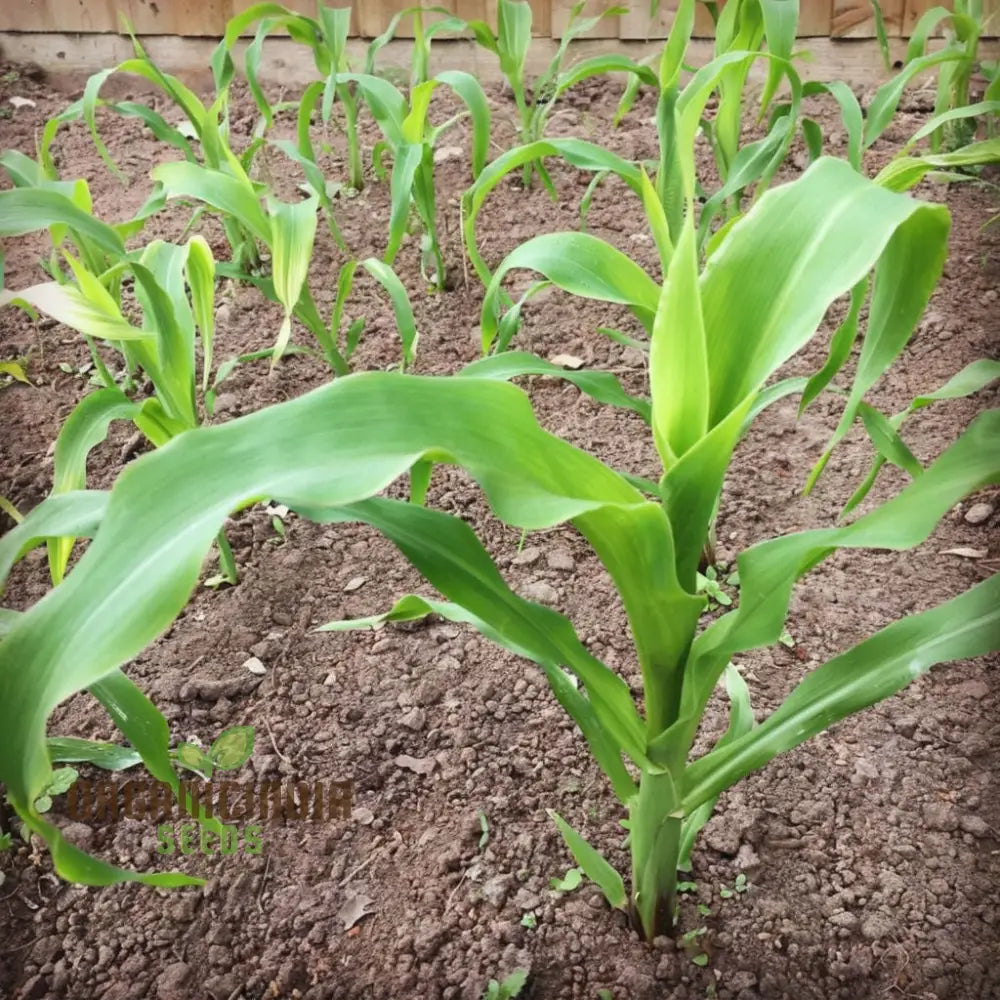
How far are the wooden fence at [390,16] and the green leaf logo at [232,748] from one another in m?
1.86

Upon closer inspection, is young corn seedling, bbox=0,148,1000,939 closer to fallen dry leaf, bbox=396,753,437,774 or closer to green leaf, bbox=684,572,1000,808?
green leaf, bbox=684,572,1000,808

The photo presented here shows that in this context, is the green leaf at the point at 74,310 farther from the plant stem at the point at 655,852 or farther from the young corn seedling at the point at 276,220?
the plant stem at the point at 655,852

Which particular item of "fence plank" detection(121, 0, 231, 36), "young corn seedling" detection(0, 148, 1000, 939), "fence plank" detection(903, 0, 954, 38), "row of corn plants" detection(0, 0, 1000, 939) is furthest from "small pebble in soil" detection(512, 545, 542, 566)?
"fence plank" detection(121, 0, 231, 36)

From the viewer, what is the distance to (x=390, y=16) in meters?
2.35

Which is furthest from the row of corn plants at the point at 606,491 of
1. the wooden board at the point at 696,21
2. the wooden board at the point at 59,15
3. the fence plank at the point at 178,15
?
the wooden board at the point at 59,15

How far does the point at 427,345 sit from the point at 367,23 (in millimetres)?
1177

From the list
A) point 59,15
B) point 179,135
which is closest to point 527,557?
point 179,135

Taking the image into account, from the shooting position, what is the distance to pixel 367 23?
2.36 meters

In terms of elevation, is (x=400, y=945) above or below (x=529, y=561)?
below

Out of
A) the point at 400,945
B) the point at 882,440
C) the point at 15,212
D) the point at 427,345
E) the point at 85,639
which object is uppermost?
the point at 15,212

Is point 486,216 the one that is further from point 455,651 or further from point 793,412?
point 455,651

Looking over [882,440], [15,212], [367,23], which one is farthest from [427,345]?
[367,23]

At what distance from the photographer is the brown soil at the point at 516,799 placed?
34.6 inches

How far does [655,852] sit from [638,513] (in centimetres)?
37
